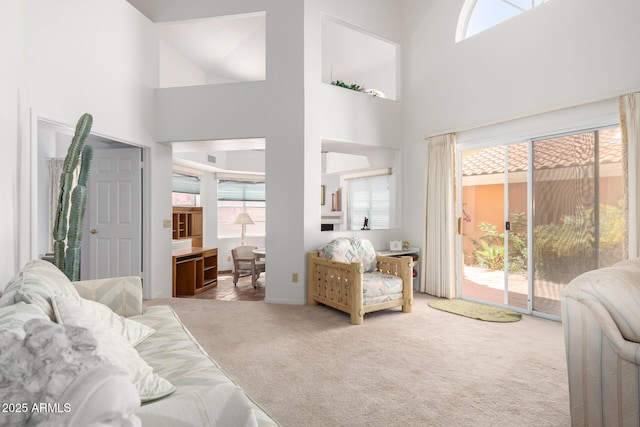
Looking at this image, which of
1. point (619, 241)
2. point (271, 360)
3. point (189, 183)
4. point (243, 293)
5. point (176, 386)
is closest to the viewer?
point (176, 386)

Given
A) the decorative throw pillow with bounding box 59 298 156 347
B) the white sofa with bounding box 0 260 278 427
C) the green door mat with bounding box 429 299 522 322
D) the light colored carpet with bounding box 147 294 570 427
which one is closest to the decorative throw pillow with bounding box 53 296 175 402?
the white sofa with bounding box 0 260 278 427

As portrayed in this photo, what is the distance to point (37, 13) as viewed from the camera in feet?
9.86

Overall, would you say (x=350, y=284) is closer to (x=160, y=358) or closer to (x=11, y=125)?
(x=160, y=358)

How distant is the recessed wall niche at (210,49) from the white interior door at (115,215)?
70.5 inches

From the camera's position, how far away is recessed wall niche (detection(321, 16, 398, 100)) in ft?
18.5

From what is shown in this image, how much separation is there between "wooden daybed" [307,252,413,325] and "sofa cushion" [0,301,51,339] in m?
2.69

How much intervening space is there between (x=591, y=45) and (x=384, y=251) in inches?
125

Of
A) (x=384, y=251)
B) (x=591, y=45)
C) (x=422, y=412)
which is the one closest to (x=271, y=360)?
(x=422, y=412)

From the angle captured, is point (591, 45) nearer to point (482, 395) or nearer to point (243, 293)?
point (482, 395)

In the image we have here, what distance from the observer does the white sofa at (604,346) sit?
1502 millimetres

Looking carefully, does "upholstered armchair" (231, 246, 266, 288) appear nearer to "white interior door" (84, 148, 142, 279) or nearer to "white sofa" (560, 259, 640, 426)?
"white interior door" (84, 148, 142, 279)

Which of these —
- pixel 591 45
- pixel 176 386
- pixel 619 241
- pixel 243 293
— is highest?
pixel 591 45

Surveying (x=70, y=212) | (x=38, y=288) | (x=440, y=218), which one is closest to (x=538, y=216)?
(x=440, y=218)

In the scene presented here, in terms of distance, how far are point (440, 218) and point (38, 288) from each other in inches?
166
